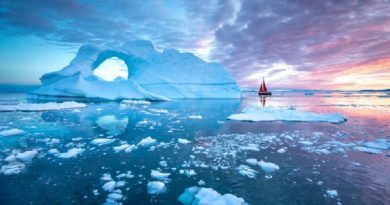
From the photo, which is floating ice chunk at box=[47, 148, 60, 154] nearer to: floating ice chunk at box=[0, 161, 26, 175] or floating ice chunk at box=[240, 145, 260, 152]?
floating ice chunk at box=[0, 161, 26, 175]

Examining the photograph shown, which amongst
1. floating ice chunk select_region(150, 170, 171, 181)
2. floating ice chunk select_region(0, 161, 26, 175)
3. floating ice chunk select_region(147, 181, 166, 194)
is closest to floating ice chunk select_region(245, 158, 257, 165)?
floating ice chunk select_region(150, 170, 171, 181)

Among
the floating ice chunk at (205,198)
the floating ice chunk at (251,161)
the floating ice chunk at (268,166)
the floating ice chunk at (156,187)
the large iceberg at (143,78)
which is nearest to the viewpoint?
the floating ice chunk at (205,198)

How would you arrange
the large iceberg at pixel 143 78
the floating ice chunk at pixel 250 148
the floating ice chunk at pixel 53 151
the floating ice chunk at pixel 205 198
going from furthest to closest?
1. the large iceberg at pixel 143 78
2. the floating ice chunk at pixel 250 148
3. the floating ice chunk at pixel 53 151
4. the floating ice chunk at pixel 205 198

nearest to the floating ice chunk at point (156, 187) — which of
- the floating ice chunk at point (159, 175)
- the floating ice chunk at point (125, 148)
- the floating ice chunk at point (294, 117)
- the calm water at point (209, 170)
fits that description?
the calm water at point (209, 170)

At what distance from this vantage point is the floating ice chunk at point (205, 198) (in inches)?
108

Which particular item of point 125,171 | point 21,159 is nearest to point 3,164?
point 21,159

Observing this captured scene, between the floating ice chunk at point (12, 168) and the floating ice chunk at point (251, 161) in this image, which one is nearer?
the floating ice chunk at point (12, 168)

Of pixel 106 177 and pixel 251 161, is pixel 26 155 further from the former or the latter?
pixel 251 161

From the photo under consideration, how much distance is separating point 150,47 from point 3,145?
30.6m

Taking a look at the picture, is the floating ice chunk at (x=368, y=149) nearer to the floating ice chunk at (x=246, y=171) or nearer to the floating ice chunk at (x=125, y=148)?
the floating ice chunk at (x=246, y=171)

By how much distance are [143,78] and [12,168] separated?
29607 mm

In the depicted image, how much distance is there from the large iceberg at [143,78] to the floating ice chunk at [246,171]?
22806mm

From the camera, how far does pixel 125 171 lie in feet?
12.6

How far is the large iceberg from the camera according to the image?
25.0 metres
